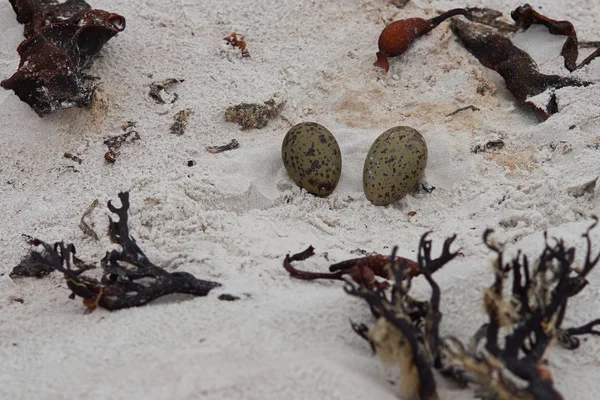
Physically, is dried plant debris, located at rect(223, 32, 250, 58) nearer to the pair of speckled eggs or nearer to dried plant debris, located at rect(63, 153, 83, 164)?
the pair of speckled eggs

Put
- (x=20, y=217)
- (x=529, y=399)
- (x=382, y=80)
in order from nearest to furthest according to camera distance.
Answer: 1. (x=529, y=399)
2. (x=20, y=217)
3. (x=382, y=80)

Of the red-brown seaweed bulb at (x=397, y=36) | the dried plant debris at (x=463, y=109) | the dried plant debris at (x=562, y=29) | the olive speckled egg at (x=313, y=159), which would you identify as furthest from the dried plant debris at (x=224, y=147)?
the dried plant debris at (x=562, y=29)

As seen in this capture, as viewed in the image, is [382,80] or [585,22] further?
[585,22]

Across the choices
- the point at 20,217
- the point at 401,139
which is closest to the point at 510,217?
the point at 401,139

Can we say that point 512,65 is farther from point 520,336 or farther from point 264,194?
point 520,336

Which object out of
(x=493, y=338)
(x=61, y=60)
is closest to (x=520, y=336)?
(x=493, y=338)

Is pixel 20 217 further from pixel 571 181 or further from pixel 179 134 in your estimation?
pixel 571 181
